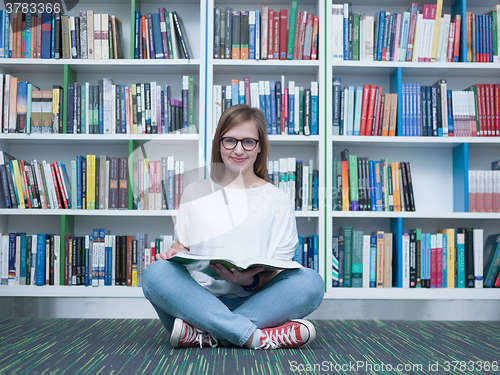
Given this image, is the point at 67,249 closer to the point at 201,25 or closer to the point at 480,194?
the point at 201,25

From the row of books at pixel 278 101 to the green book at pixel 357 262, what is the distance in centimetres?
56

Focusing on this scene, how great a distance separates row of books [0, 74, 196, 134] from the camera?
251cm

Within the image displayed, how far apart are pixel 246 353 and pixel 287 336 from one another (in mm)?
142

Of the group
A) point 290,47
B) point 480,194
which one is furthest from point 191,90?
point 480,194

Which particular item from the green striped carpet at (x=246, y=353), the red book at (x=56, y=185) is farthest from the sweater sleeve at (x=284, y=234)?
the red book at (x=56, y=185)

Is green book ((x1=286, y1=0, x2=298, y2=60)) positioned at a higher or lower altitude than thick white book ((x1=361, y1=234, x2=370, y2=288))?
higher

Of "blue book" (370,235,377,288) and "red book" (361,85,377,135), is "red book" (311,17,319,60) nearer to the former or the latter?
"red book" (361,85,377,135)

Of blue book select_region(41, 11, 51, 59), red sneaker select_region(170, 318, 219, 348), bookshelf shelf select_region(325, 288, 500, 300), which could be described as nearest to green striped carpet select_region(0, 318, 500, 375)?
red sneaker select_region(170, 318, 219, 348)

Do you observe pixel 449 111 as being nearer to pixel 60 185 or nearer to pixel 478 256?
pixel 478 256

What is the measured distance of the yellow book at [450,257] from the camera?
97.6 inches

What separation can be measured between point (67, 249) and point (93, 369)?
1.31m

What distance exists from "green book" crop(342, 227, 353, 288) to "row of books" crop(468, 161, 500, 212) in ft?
2.04

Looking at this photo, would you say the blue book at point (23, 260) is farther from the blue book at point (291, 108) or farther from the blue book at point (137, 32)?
the blue book at point (291, 108)

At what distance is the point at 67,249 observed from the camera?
2.47 meters
